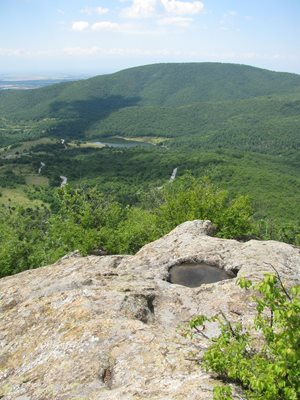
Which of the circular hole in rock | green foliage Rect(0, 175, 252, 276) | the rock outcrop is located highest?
the rock outcrop

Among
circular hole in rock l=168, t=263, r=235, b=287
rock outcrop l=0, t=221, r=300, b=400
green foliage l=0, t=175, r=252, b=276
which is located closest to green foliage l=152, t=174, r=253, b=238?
green foliage l=0, t=175, r=252, b=276

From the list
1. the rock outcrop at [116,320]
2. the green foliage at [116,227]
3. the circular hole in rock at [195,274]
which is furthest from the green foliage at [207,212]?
the rock outcrop at [116,320]

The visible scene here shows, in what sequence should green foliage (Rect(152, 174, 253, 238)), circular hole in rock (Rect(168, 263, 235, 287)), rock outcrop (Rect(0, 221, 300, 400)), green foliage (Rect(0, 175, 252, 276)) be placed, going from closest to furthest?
rock outcrop (Rect(0, 221, 300, 400))
circular hole in rock (Rect(168, 263, 235, 287))
green foliage (Rect(0, 175, 252, 276))
green foliage (Rect(152, 174, 253, 238))

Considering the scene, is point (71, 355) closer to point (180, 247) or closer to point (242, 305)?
point (242, 305)

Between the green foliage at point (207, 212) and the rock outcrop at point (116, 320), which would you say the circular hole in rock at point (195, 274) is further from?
the green foliage at point (207, 212)

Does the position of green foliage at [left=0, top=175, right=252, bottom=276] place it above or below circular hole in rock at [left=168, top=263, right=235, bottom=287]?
below

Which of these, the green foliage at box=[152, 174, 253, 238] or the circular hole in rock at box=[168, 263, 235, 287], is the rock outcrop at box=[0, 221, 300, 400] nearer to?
the circular hole in rock at box=[168, 263, 235, 287]

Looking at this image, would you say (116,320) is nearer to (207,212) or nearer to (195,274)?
(195,274)
